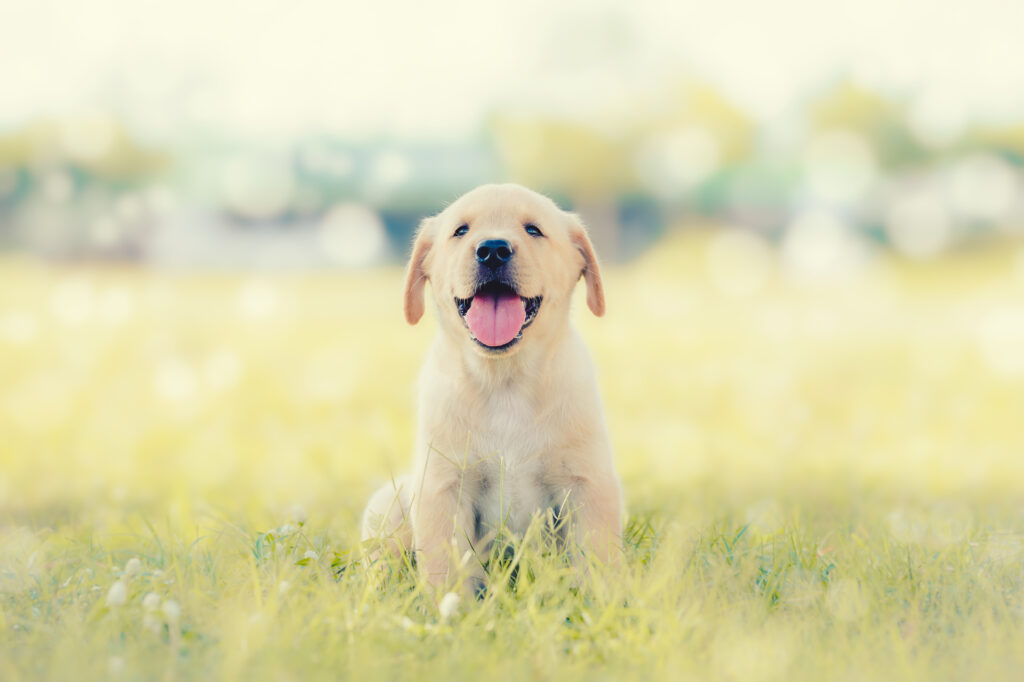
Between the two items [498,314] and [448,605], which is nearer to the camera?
[448,605]

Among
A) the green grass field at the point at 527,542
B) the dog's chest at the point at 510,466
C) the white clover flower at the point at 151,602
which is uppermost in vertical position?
the dog's chest at the point at 510,466

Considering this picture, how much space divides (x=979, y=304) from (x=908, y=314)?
4.78 ft

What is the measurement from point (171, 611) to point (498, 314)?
52.4 inches

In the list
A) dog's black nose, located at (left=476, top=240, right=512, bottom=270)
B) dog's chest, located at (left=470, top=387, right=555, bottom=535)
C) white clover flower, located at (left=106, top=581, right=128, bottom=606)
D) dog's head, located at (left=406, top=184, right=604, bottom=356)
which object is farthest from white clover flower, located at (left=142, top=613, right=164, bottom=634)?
dog's black nose, located at (left=476, top=240, right=512, bottom=270)

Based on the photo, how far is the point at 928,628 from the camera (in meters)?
2.54

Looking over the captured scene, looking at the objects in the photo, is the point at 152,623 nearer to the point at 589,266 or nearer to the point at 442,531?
the point at 442,531

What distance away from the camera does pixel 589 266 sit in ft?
10.8

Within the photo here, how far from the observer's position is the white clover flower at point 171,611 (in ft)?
7.72

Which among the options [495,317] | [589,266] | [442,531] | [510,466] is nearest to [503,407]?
[510,466]

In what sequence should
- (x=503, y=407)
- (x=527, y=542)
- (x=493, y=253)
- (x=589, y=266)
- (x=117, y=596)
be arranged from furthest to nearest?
(x=589, y=266), (x=503, y=407), (x=493, y=253), (x=527, y=542), (x=117, y=596)

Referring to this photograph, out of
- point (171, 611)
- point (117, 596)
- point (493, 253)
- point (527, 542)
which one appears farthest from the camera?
point (493, 253)

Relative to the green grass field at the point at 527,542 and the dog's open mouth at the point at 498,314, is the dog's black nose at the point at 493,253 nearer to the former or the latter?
the dog's open mouth at the point at 498,314

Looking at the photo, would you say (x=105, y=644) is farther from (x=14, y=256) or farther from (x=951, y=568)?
(x=14, y=256)

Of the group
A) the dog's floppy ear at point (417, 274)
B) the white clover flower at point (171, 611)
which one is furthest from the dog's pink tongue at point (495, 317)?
the white clover flower at point (171, 611)
